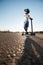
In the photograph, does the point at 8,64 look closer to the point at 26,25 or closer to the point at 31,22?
the point at 26,25

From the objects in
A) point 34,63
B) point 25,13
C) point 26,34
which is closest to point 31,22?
point 26,34

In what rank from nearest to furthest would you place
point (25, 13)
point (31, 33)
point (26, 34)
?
point (25, 13), point (26, 34), point (31, 33)

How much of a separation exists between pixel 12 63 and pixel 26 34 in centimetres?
2259

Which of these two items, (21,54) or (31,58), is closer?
(31,58)

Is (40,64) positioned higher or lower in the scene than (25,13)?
lower

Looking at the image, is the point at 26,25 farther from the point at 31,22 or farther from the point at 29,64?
the point at 29,64

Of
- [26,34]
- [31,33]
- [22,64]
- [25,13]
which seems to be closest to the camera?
[22,64]

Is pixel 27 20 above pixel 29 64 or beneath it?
above

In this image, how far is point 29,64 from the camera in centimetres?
411

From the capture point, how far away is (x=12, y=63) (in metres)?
4.24

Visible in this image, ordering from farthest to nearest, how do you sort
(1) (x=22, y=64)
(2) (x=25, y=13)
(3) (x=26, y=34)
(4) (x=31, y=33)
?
(4) (x=31, y=33), (3) (x=26, y=34), (2) (x=25, y=13), (1) (x=22, y=64)

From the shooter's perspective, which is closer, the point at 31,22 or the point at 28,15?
the point at 28,15

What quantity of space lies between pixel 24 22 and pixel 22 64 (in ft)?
66.9

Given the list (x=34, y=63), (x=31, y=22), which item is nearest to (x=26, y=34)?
(x=31, y=22)
